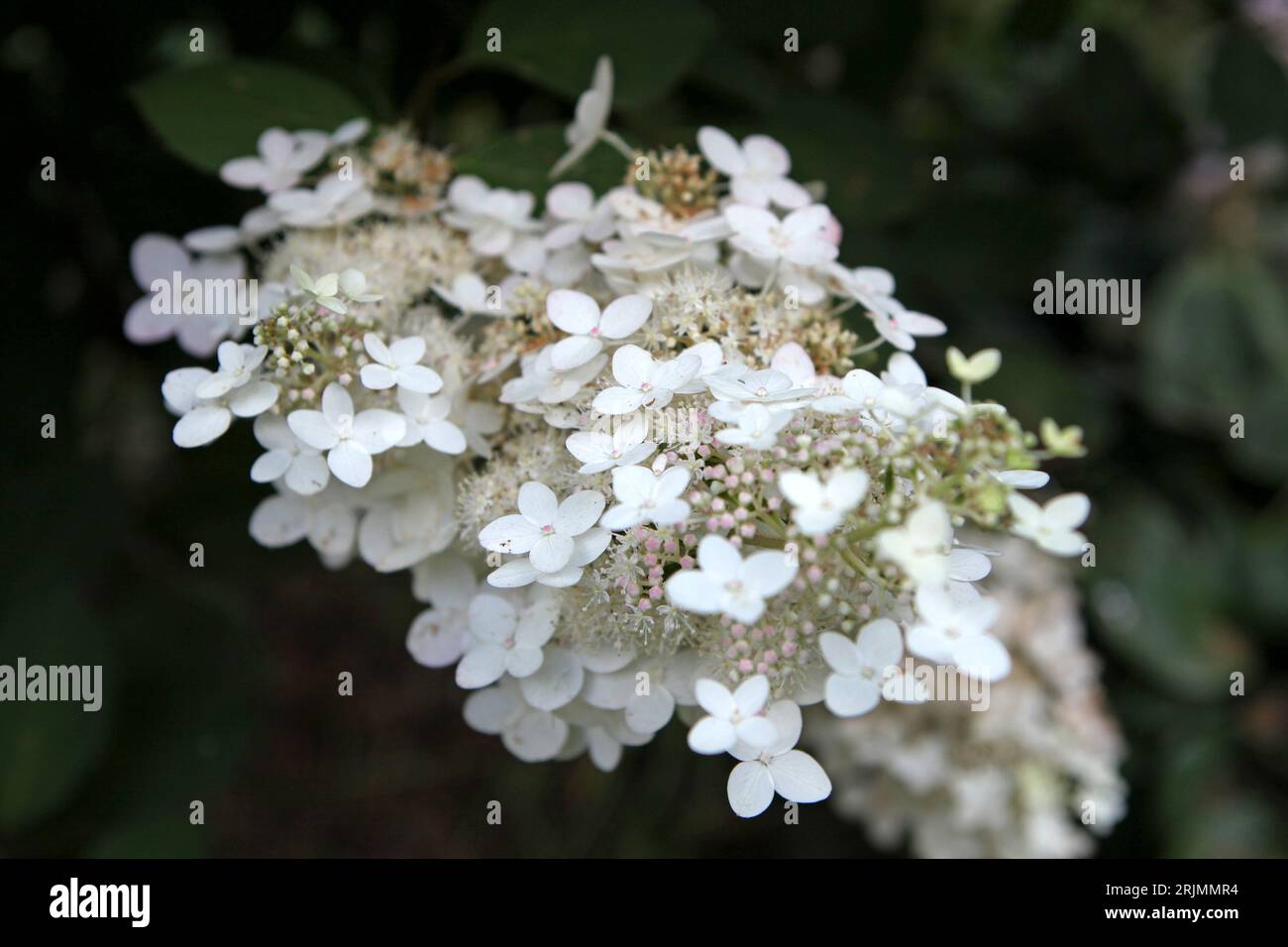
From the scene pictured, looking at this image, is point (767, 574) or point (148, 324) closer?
point (767, 574)

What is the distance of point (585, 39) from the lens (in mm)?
932

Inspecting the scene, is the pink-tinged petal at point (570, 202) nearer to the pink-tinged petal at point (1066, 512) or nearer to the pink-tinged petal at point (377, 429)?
the pink-tinged petal at point (377, 429)

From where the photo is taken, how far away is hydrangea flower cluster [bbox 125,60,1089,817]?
1.88 feet

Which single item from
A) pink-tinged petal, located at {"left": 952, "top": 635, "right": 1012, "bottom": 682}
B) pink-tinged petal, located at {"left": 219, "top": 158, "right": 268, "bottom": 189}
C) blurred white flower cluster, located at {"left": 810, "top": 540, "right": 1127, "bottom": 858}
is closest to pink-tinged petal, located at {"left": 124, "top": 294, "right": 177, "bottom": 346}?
pink-tinged petal, located at {"left": 219, "top": 158, "right": 268, "bottom": 189}

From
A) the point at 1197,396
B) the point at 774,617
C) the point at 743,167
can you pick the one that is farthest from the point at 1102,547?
the point at 774,617

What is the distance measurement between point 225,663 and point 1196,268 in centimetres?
181

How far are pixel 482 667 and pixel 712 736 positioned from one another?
0.18 metres

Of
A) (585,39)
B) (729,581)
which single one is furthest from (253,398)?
(585,39)

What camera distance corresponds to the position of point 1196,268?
193 cm

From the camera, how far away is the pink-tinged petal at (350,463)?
0.66 metres

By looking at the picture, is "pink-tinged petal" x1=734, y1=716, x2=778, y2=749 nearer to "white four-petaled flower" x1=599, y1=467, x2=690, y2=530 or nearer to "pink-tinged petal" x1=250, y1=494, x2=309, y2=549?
"white four-petaled flower" x1=599, y1=467, x2=690, y2=530

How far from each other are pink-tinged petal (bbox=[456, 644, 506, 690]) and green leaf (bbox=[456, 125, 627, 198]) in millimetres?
397

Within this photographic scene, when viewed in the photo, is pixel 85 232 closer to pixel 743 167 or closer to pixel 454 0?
pixel 454 0

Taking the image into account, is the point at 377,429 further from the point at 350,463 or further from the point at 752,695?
the point at 752,695
